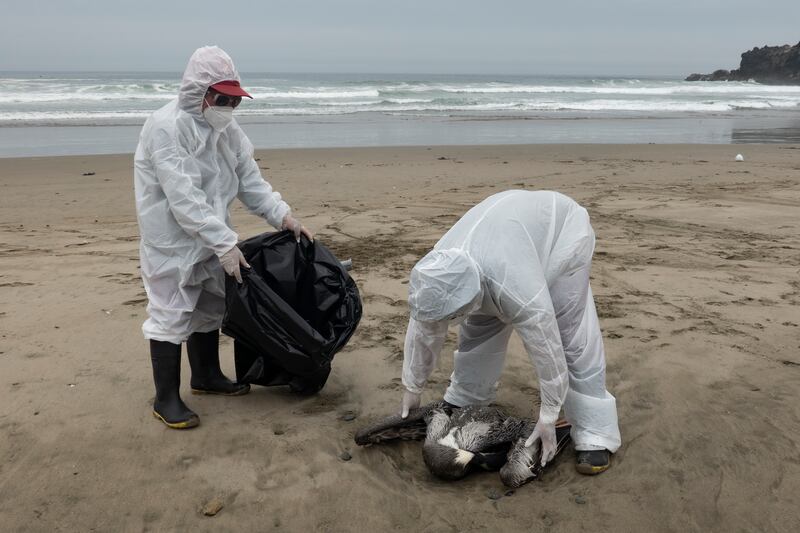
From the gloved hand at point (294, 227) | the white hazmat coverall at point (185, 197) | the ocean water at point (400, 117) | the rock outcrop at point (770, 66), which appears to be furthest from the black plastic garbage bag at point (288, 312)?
the rock outcrop at point (770, 66)

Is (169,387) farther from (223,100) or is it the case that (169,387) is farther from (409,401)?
(223,100)

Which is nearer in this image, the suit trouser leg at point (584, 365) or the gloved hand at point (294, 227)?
the suit trouser leg at point (584, 365)

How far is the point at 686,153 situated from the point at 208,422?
10.9 m

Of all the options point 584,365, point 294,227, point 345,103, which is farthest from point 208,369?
point 345,103

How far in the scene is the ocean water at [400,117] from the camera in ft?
46.5

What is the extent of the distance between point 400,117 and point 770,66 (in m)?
47.4

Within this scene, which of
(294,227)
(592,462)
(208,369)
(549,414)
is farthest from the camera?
(208,369)

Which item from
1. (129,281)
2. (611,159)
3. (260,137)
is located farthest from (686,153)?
(129,281)

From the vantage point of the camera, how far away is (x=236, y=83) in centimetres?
276

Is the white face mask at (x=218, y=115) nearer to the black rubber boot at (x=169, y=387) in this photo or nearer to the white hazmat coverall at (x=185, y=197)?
the white hazmat coverall at (x=185, y=197)

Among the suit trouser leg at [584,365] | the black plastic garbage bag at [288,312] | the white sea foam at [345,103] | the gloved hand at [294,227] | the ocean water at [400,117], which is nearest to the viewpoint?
the suit trouser leg at [584,365]

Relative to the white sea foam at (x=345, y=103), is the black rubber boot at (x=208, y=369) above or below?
below

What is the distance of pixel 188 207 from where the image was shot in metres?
2.64

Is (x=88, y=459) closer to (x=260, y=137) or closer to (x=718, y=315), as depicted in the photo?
(x=718, y=315)
